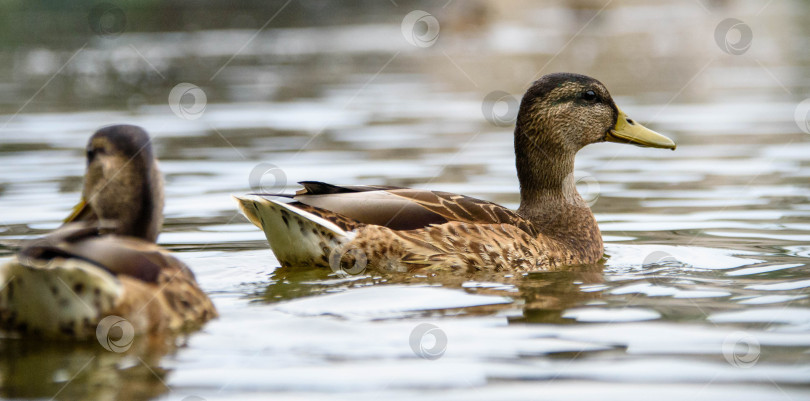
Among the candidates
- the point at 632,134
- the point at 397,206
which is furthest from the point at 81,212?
the point at 632,134

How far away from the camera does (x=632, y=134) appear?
311 inches

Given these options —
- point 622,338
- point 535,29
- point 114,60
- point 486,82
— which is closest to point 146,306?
point 622,338

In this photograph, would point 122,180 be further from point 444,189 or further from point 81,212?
point 444,189

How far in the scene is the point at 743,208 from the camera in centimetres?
952

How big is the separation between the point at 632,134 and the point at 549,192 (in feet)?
2.39

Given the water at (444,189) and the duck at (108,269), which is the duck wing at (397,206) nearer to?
the water at (444,189)

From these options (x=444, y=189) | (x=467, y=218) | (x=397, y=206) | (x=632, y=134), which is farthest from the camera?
(x=444, y=189)

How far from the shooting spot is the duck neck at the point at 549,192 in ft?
25.4

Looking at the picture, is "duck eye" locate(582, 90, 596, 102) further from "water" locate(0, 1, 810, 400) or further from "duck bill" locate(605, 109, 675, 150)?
"water" locate(0, 1, 810, 400)

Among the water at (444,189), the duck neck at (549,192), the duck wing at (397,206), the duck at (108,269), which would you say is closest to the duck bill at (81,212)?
the duck at (108,269)

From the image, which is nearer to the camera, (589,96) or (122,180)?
(122,180)

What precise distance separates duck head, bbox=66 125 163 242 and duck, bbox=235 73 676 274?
1.14 metres

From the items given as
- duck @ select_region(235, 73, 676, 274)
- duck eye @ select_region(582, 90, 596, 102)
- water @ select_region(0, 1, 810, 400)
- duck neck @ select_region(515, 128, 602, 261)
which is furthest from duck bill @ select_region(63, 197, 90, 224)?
duck eye @ select_region(582, 90, 596, 102)

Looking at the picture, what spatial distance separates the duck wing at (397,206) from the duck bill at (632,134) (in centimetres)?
117
